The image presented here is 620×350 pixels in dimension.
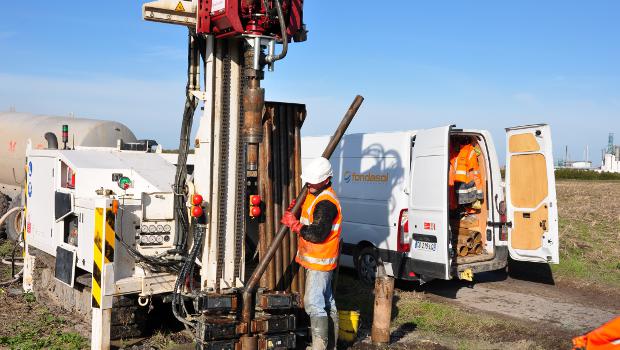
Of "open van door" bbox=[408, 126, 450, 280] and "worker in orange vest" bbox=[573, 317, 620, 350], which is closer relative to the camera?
"worker in orange vest" bbox=[573, 317, 620, 350]

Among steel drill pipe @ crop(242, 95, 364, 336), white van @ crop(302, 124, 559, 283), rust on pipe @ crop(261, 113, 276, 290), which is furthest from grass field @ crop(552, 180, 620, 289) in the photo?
steel drill pipe @ crop(242, 95, 364, 336)

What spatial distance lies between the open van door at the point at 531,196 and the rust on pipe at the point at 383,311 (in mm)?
3517

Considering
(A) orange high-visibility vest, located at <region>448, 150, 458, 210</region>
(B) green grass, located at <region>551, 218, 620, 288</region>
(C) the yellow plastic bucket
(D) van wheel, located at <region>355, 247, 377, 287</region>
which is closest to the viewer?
(C) the yellow plastic bucket

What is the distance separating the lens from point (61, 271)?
7.66 m

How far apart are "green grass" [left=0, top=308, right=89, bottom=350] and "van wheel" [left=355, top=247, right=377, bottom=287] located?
471cm

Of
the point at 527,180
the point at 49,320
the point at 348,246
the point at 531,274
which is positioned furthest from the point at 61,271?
the point at 531,274

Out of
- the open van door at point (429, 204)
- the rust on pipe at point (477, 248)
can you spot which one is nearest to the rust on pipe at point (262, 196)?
the open van door at point (429, 204)

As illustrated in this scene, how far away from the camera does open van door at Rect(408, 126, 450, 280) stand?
9.10 m

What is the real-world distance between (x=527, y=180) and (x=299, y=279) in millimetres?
4442

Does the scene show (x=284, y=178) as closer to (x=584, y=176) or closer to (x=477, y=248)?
(x=477, y=248)

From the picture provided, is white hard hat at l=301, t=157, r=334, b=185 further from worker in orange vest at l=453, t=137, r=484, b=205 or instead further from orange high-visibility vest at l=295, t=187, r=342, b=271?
worker in orange vest at l=453, t=137, r=484, b=205

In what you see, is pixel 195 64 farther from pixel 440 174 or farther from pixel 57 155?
pixel 440 174

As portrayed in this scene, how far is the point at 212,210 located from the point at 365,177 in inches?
173

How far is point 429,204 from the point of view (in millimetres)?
9344
